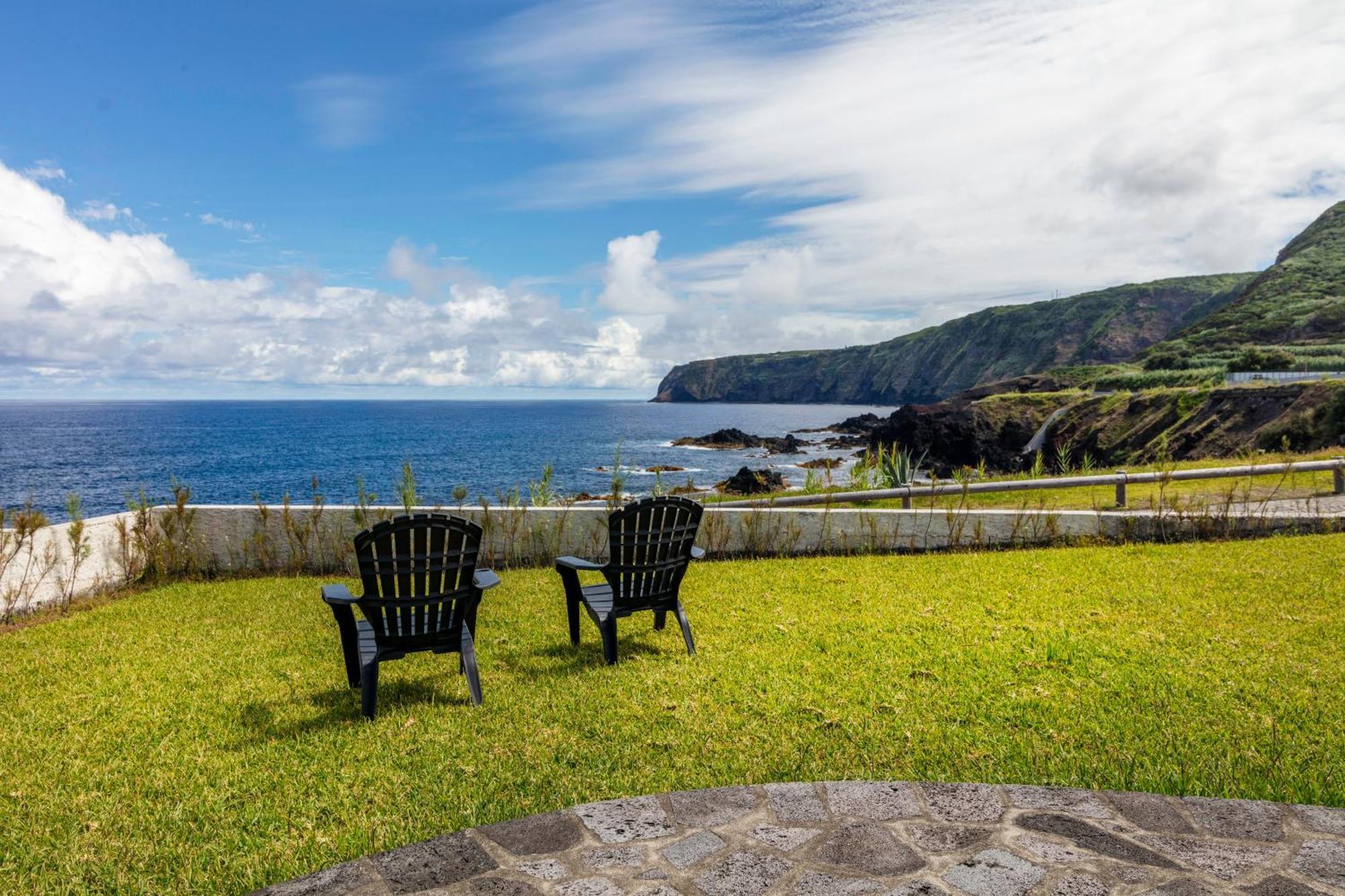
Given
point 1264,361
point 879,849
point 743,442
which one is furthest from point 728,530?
point 743,442

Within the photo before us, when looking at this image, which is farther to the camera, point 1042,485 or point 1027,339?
point 1027,339

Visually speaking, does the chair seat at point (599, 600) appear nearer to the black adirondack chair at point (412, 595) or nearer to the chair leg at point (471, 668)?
the black adirondack chair at point (412, 595)

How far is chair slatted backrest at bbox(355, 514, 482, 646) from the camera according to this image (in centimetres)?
439

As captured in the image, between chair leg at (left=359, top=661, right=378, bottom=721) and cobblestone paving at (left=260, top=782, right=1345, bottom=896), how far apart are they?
59.0 inches

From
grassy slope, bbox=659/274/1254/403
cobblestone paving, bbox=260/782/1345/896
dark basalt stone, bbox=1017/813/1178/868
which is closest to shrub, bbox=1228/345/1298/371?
cobblestone paving, bbox=260/782/1345/896

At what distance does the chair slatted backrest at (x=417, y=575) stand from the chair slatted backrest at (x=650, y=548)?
995 mm

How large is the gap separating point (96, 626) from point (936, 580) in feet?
24.3

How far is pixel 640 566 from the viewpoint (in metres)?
5.32

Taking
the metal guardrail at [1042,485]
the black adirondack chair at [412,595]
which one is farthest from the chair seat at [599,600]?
the metal guardrail at [1042,485]

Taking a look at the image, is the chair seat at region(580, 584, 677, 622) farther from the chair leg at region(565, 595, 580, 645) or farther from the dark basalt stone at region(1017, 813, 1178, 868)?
the dark basalt stone at region(1017, 813, 1178, 868)

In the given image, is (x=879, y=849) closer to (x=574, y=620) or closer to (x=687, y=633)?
(x=687, y=633)

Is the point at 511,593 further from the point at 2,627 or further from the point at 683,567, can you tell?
the point at 2,627

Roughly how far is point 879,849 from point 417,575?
9.37 feet

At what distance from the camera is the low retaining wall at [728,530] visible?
28.9ft
